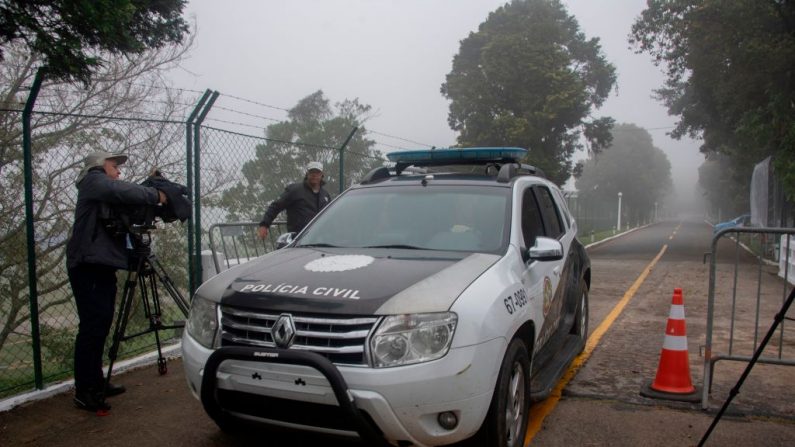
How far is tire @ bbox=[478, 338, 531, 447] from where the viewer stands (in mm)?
3205

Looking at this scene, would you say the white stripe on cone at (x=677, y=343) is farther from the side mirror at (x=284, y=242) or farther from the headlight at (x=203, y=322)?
the headlight at (x=203, y=322)

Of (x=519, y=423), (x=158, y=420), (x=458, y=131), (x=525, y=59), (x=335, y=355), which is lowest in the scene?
(x=158, y=420)

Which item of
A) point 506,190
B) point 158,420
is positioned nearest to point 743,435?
point 506,190

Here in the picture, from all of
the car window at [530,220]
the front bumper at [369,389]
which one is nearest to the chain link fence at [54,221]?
the front bumper at [369,389]

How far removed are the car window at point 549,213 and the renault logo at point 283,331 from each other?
2.51 m

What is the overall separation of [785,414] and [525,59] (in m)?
25.2

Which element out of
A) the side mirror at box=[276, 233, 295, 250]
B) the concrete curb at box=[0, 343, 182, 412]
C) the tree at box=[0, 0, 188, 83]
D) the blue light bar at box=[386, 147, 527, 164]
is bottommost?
the concrete curb at box=[0, 343, 182, 412]

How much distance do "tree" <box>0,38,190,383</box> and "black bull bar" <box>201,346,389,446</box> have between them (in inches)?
162

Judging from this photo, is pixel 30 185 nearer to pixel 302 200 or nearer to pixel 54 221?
pixel 302 200

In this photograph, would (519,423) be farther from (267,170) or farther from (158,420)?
(267,170)

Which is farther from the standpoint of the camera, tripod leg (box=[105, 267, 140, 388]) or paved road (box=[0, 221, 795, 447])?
tripod leg (box=[105, 267, 140, 388])

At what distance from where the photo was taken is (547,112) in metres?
27.0

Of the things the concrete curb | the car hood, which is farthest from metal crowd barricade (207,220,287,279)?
the car hood

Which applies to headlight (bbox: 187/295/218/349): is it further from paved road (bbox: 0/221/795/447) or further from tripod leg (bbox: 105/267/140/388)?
tripod leg (bbox: 105/267/140/388)
